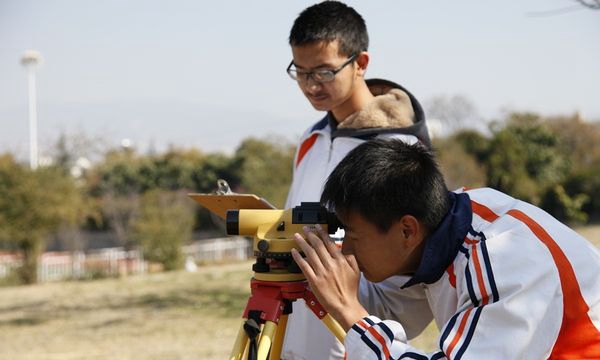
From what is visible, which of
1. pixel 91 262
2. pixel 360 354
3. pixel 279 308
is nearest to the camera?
pixel 360 354

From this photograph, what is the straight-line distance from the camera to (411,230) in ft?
5.87

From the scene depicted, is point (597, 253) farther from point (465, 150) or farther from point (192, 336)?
point (465, 150)

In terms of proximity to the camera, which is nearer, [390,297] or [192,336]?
[390,297]

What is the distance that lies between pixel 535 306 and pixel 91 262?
1498cm

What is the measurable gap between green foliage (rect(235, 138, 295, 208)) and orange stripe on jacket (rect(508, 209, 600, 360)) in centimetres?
1450

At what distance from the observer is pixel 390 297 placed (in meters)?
2.21

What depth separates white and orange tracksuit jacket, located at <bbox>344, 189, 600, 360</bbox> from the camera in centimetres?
158

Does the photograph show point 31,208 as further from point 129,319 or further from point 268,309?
point 268,309

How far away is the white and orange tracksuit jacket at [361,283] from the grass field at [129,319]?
3055 millimetres

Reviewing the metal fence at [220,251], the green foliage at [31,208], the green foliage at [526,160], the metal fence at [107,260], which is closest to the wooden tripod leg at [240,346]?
the metal fence at [107,260]

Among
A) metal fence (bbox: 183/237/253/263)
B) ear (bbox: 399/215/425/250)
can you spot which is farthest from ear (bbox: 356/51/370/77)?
metal fence (bbox: 183/237/253/263)

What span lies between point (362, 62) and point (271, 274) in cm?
112

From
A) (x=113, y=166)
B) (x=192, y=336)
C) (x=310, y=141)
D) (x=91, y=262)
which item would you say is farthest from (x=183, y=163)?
(x=310, y=141)

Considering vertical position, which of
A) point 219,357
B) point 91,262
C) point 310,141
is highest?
point 310,141
